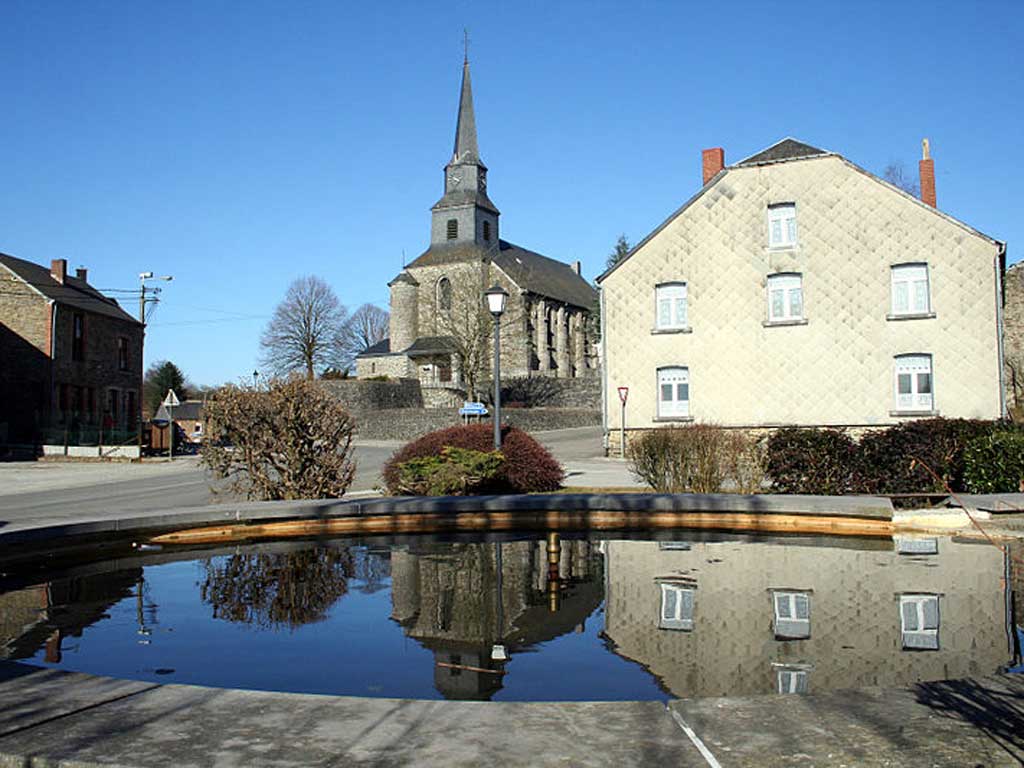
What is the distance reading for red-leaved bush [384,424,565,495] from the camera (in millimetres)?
16062

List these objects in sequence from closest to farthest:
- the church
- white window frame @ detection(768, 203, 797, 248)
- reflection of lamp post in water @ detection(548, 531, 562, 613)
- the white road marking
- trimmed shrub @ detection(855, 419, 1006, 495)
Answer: the white road marking, reflection of lamp post in water @ detection(548, 531, 562, 613), trimmed shrub @ detection(855, 419, 1006, 495), white window frame @ detection(768, 203, 797, 248), the church

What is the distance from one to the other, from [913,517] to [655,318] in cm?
2076

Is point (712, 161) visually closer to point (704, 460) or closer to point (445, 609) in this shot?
point (704, 460)

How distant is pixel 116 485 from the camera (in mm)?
25453

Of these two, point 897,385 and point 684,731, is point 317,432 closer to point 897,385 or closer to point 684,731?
point 684,731

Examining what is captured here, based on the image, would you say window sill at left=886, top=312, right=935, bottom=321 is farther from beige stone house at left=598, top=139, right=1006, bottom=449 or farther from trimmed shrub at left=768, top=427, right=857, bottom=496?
trimmed shrub at left=768, top=427, right=857, bottom=496

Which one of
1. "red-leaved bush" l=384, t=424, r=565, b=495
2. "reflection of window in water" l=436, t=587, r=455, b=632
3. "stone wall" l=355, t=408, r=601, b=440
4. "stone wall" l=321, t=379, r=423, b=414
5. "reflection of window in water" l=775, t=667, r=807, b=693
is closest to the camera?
"reflection of window in water" l=775, t=667, r=807, b=693

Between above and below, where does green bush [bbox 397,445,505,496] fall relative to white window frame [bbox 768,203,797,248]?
below

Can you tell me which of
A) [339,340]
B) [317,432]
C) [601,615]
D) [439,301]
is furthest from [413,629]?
[339,340]

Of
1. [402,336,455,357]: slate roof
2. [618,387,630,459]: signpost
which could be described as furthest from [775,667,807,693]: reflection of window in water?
[402,336,455,357]: slate roof

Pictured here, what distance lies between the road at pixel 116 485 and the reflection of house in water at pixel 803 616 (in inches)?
324

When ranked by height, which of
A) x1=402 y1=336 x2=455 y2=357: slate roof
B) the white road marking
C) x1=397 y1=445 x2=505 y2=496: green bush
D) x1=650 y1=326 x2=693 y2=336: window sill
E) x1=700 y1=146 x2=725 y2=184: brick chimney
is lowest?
the white road marking

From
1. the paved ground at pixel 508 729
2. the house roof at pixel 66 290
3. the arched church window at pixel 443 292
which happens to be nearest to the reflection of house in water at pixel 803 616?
the paved ground at pixel 508 729

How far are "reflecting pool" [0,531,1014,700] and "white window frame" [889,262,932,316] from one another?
1987cm
